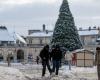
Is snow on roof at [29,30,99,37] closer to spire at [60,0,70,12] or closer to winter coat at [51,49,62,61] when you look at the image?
spire at [60,0,70,12]

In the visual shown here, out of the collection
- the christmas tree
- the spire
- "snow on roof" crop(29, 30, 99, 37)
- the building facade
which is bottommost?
the building facade

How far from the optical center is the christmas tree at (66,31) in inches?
3125

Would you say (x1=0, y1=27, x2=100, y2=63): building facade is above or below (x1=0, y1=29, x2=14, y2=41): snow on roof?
below

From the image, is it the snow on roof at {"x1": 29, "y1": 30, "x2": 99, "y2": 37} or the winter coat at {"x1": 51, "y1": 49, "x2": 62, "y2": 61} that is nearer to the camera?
the winter coat at {"x1": 51, "y1": 49, "x2": 62, "y2": 61}

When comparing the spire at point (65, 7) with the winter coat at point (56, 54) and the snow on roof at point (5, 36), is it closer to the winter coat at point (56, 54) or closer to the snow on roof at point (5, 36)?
the snow on roof at point (5, 36)

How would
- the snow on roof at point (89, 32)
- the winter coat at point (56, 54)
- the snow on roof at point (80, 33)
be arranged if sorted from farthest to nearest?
the snow on roof at point (80, 33) < the snow on roof at point (89, 32) < the winter coat at point (56, 54)

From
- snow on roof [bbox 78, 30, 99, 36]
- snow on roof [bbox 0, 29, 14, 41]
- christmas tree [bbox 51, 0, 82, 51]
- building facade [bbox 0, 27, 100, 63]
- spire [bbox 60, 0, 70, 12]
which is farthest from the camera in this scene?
snow on roof [bbox 78, 30, 99, 36]

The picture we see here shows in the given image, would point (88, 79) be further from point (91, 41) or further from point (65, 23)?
point (91, 41)

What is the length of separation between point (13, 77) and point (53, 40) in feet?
183

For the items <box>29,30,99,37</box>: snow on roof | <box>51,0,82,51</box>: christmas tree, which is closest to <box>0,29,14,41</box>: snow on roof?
<box>29,30,99,37</box>: snow on roof

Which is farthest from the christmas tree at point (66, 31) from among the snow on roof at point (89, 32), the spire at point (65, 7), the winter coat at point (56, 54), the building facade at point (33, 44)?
the winter coat at point (56, 54)

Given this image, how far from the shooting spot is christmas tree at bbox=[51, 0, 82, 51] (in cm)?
7938

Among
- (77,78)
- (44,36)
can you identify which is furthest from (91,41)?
(77,78)

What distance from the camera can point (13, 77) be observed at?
24.4 m
